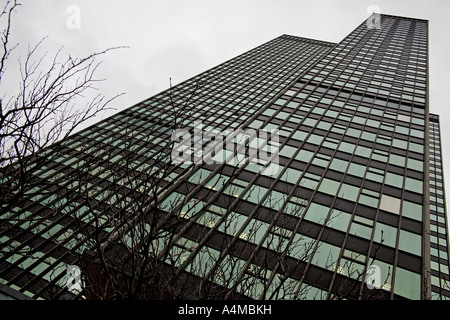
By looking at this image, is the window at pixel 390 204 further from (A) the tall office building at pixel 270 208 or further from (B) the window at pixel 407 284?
(B) the window at pixel 407 284

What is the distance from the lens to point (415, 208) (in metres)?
19.9

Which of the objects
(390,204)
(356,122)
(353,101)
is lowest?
(390,204)

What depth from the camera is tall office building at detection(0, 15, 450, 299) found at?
7.89m

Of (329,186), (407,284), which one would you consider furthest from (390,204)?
(407,284)

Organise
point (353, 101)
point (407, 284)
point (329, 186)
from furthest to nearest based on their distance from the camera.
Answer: point (353, 101) → point (329, 186) → point (407, 284)

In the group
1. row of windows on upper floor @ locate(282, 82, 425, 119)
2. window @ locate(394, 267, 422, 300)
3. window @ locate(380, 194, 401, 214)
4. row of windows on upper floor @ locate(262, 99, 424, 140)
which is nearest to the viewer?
window @ locate(394, 267, 422, 300)

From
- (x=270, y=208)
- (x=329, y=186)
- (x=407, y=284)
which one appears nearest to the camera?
(x=270, y=208)

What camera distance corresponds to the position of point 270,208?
36.0 feet

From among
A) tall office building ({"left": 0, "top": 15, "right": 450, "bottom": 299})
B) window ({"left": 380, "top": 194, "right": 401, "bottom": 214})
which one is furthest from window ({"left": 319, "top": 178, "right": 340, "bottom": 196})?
window ({"left": 380, "top": 194, "right": 401, "bottom": 214})

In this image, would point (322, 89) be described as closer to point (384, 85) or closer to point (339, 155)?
point (384, 85)

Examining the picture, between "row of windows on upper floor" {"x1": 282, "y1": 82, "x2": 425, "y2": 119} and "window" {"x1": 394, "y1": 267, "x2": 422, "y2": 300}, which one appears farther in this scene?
"row of windows on upper floor" {"x1": 282, "y1": 82, "x2": 425, "y2": 119}

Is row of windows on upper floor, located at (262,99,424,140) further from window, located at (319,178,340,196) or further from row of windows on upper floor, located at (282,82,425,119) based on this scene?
window, located at (319,178,340,196)

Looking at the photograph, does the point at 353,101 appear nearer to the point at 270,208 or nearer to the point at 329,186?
the point at 329,186
